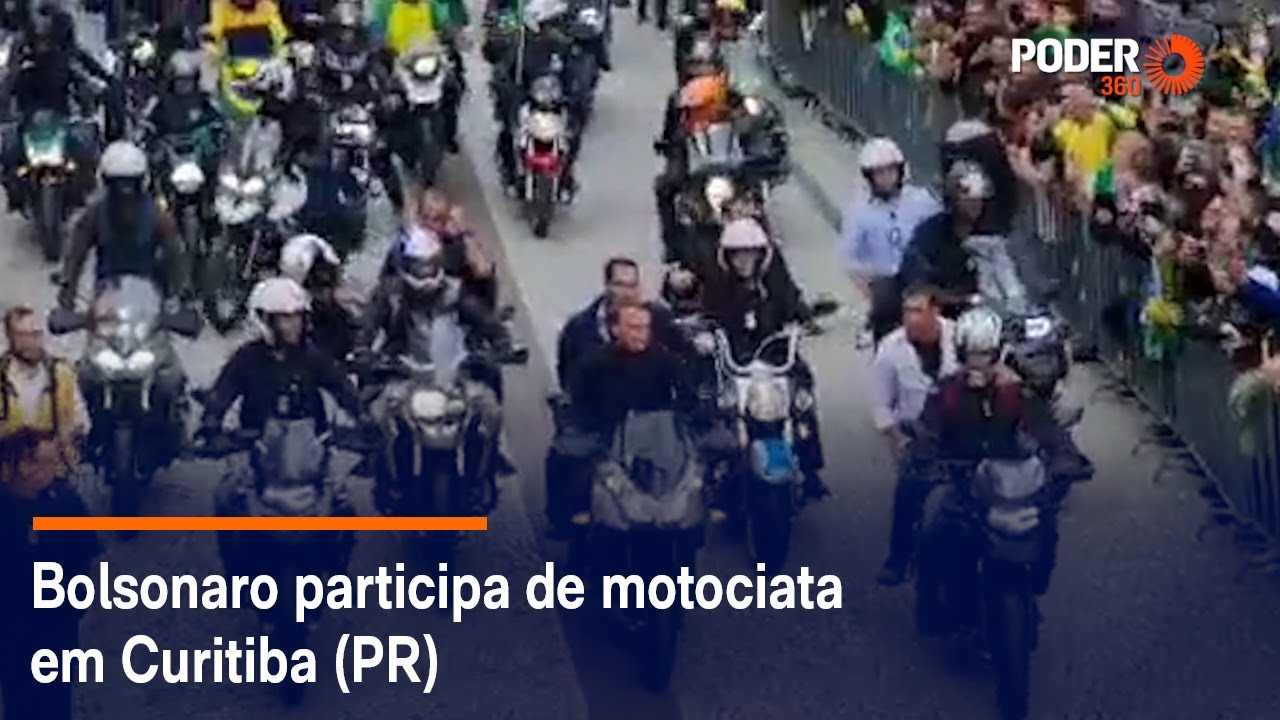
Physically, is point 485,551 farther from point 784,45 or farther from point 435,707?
point 784,45

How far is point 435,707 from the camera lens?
35.5 ft

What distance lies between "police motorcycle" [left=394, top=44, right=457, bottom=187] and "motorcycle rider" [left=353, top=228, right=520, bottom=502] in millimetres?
7570

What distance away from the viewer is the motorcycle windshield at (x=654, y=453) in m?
11.2

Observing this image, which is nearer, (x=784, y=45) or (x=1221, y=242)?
(x=1221, y=242)

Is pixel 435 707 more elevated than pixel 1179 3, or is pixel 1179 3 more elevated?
pixel 1179 3

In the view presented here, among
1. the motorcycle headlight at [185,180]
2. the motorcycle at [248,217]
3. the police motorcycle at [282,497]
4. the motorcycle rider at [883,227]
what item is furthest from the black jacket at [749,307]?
the motorcycle headlight at [185,180]

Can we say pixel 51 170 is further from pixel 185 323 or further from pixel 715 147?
pixel 185 323

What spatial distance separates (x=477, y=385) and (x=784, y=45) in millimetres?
11656

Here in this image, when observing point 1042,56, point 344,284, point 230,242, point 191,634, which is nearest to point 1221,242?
point 1042,56

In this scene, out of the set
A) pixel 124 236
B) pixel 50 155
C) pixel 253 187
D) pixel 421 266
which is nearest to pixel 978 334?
pixel 421 266

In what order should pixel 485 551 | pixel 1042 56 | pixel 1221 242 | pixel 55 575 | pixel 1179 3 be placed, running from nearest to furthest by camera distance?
pixel 55 575
pixel 485 551
pixel 1221 242
pixel 1042 56
pixel 1179 3

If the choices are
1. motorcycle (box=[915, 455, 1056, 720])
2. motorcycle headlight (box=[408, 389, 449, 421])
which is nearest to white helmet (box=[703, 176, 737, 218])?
motorcycle headlight (box=[408, 389, 449, 421])

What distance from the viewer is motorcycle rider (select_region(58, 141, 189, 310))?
13695mm

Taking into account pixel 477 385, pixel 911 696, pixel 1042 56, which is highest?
pixel 1042 56
